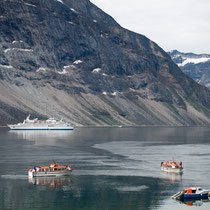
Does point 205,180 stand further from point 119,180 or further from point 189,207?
point 189,207

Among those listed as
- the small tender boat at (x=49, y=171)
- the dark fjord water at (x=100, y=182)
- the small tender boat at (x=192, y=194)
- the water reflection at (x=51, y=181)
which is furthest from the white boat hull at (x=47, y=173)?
the small tender boat at (x=192, y=194)

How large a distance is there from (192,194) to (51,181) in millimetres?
28992

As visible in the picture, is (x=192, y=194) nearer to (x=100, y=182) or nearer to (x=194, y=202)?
(x=194, y=202)

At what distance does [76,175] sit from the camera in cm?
10356

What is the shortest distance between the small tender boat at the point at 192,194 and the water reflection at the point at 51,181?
74.9 ft

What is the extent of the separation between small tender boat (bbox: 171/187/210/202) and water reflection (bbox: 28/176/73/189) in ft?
74.9

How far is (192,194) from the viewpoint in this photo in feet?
265

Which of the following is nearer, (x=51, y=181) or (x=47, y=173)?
(x=51, y=181)

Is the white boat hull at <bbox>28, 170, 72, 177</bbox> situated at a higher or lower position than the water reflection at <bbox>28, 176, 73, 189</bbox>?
higher

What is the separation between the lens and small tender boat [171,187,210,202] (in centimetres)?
8075

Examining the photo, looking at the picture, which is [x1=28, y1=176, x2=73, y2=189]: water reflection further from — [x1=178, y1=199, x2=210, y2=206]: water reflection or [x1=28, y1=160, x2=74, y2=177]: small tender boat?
[x1=178, y1=199, x2=210, y2=206]: water reflection

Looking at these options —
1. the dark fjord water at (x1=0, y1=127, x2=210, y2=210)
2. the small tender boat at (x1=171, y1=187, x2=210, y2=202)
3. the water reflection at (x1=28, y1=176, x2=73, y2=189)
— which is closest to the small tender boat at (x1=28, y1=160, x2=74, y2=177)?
the water reflection at (x1=28, y1=176, x2=73, y2=189)

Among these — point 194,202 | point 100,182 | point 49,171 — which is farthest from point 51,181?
point 194,202

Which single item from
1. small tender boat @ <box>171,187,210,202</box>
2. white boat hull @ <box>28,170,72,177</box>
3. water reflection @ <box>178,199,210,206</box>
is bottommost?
water reflection @ <box>178,199,210,206</box>
